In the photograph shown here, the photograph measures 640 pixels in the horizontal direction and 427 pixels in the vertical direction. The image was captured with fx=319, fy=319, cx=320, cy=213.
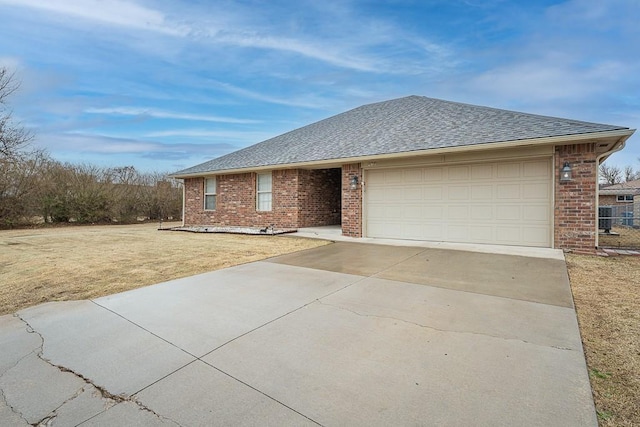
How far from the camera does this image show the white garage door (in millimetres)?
8047

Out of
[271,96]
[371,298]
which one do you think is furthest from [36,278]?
[271,96]

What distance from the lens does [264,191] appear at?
13.8 m

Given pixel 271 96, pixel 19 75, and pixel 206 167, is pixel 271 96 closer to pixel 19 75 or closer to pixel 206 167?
pixel 206 167

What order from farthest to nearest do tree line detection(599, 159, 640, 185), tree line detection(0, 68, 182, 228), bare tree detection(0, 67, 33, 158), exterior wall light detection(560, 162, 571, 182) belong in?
tree line detection(599, 159, 640, 185)
tree line detection(0, 68, 182, 228)
bare tree detection(0, 67, 33, 158)
exterior wall light detection(560, 162, 571, 182)

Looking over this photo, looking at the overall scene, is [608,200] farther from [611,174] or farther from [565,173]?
[565,173]

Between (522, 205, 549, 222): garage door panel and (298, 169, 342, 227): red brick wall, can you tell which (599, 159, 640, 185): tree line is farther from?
(522, 205, 549, 222): garage door panel

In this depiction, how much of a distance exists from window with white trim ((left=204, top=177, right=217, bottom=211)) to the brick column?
7.51 meters

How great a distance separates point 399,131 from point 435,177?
258cm

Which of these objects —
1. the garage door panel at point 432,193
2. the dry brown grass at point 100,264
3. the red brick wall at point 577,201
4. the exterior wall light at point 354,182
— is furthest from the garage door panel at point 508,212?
the dry brown grass at point 100,264

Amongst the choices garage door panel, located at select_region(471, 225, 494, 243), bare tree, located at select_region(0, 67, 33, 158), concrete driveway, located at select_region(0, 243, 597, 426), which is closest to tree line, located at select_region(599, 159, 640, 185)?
garage door panel, located at select_region(471, 225, 494, 243)

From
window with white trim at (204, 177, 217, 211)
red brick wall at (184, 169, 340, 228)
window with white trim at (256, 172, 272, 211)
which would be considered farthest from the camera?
window with white trim at (204, 177, 217, 211)

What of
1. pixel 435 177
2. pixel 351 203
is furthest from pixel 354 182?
pixel 435 177

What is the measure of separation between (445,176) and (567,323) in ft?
21.1

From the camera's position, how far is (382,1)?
10078 millimetres
